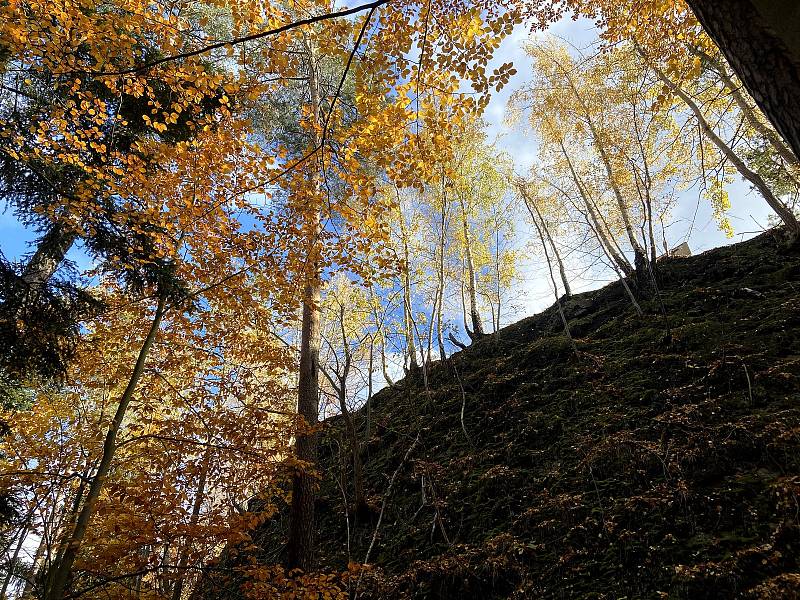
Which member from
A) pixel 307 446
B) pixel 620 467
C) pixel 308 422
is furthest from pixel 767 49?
pixel 307 446

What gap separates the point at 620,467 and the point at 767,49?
464cm

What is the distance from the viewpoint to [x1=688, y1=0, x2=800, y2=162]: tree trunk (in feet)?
4.31

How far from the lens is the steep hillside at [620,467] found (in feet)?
11.3

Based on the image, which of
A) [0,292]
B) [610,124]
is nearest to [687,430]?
[0,292]

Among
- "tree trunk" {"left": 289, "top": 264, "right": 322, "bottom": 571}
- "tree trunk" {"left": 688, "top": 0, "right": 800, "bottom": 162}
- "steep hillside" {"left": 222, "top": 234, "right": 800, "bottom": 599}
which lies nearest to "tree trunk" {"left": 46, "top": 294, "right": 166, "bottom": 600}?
"tree trunk" {"left": 289, "top": 264, "right": 322, "bottom": 571}

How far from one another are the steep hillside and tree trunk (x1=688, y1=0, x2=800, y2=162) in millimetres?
3142

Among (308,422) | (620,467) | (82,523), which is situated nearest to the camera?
(82,523)

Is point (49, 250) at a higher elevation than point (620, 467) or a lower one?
higher

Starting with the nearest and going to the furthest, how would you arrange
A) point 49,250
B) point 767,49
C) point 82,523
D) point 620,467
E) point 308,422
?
1. point 767,49
2. point 82,523
3. point 620,467
4. point 308,422
5. point 49,250

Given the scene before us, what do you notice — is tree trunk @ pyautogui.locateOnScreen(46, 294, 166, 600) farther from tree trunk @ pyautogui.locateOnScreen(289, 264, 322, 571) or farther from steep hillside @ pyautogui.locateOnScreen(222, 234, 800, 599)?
steep hillside @ pyautogui.locateOnScreen(222, 234, 800, 599)

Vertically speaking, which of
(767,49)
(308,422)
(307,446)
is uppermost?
(308,422)

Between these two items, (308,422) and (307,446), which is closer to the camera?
(308,422)

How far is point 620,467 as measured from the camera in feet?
15.6

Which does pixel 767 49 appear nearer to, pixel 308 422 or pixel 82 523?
pixel 308 422
